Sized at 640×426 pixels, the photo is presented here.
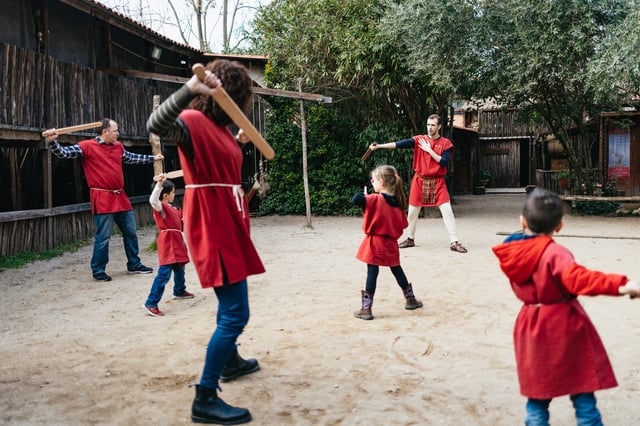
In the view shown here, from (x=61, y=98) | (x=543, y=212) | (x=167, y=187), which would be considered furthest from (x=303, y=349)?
(x=61, y=98)

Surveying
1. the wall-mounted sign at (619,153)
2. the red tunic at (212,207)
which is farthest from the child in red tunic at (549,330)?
the wall-mounted sign at (619,153)

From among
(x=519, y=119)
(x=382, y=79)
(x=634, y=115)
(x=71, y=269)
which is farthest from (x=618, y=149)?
(x=71, y=269)

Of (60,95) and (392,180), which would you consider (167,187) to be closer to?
(392,180)

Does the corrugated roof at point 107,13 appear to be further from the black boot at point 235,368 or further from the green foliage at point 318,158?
the black boot at point 235,368

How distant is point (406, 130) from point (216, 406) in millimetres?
12140

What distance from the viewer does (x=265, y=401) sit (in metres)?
3.45

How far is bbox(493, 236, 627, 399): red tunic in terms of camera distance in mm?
2562

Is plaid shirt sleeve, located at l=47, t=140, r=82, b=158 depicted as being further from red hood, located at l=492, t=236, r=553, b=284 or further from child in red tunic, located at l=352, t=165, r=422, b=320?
red hood, located at l=492, t=236, r=553, b=284

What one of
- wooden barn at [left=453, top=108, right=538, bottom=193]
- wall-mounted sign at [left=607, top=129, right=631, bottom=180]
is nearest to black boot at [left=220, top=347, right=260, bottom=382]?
wall-mounted sign at [left=607, top=129, right=631, bottom=180]

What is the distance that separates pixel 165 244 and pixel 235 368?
225 cm

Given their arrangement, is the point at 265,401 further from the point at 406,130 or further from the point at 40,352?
the point at 406,130

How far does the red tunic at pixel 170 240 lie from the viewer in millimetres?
5695

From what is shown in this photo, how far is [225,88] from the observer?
3.13 metres

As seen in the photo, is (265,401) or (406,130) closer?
(265,401)
